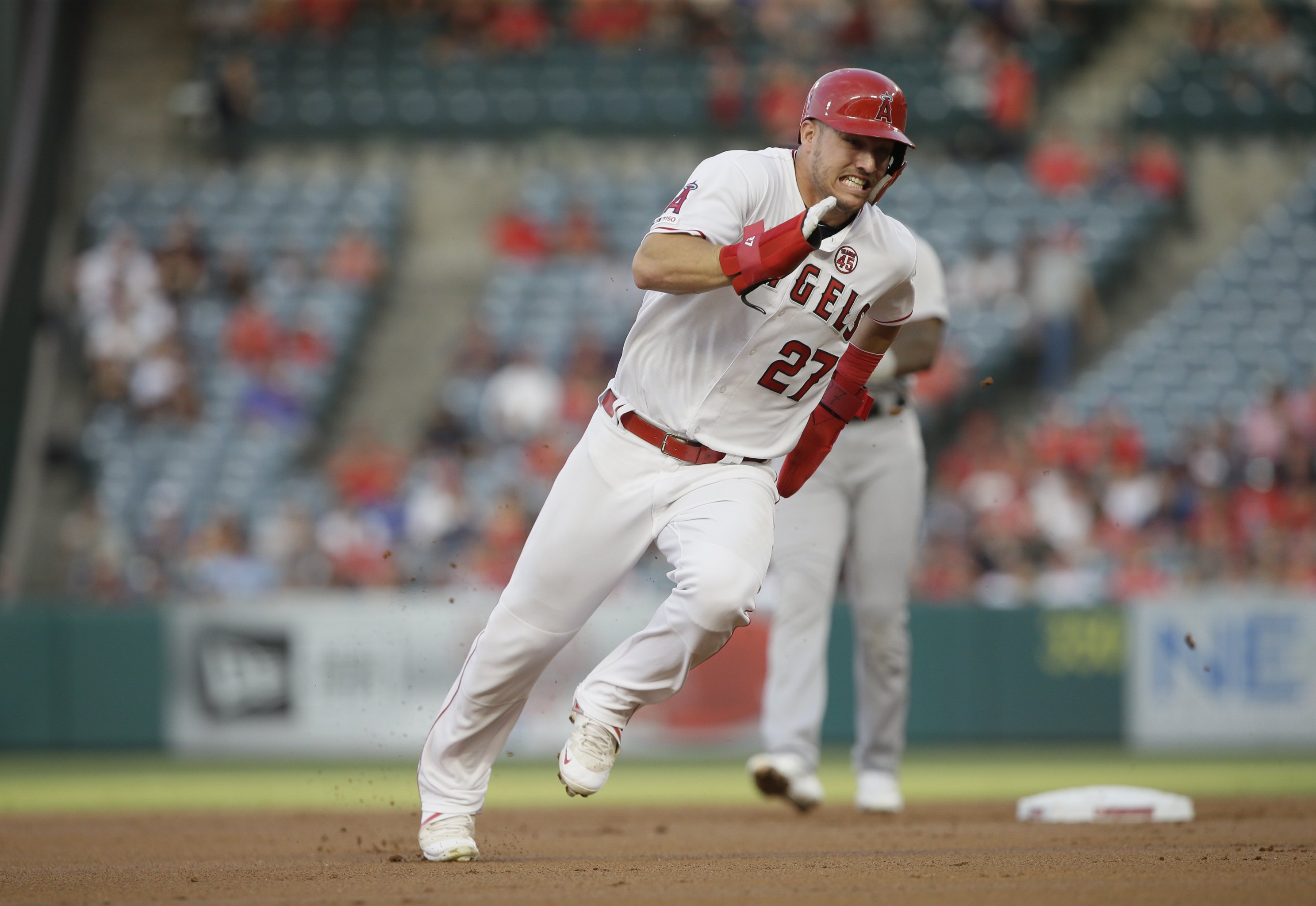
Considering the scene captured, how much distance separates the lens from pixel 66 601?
43.0ft

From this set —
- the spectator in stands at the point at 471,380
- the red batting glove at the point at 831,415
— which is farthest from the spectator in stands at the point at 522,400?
the red batting glove at the point at 831,415

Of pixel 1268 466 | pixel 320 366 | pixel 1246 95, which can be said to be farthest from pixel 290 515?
pixel 1246 95

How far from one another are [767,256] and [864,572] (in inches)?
109

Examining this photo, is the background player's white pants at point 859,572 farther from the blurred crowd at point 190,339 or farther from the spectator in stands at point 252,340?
the spectator in stands at point 252,340

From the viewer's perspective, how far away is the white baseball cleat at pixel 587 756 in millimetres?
4570

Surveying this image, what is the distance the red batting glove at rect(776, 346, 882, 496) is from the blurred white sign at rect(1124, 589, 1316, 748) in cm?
696

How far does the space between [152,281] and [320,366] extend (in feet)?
5.86

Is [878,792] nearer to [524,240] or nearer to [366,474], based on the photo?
[366,474]

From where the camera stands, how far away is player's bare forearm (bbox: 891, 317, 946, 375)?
259 inches

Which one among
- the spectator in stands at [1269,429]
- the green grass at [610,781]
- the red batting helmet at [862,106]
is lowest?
the green grass at [610,781]

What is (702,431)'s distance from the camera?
15.6 feet

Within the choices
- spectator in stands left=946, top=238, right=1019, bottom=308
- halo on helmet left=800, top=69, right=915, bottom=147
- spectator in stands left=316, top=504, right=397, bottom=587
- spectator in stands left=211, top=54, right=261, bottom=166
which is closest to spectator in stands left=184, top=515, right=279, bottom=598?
spectator in stands left=316, top=504, right=397, bottom=587

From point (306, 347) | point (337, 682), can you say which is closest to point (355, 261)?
point (306, 347)

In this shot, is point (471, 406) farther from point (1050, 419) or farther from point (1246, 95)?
point (1246, 95)
